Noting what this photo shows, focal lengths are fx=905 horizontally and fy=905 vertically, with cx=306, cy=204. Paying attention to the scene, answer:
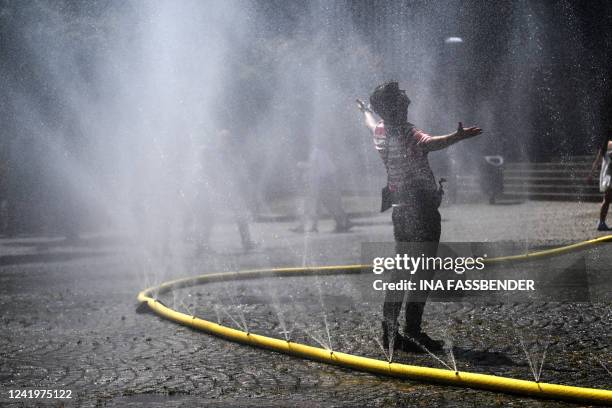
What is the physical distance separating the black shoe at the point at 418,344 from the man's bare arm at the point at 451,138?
1.31 meters

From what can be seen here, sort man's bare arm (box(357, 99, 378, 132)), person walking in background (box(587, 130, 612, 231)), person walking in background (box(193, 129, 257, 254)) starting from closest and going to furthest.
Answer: man's bare arm (box(357, 99, 378, 132)) → person walking in background (box(587, 130, 612, 231)) → person walking in background (box(193, 129, 257, 254))

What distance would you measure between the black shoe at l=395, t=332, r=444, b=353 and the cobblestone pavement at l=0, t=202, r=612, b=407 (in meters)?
0.13

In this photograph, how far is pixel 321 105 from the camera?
29.8 metres

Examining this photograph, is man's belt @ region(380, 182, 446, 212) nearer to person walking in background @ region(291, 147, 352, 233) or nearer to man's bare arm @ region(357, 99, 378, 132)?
man's bare arm @ region(357, 99, 378, 132)

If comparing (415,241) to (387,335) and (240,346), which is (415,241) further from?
(240,346)

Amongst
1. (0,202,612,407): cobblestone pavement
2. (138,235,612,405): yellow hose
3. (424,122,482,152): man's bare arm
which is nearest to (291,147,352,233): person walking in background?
(0,202,612,407): cobblestone pavement

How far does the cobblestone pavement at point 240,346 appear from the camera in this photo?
5.30 meters

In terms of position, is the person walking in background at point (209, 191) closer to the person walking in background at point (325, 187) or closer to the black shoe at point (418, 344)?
the person walking in background at point (325, 187)

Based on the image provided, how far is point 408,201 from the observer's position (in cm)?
629

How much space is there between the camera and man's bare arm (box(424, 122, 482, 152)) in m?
5.74

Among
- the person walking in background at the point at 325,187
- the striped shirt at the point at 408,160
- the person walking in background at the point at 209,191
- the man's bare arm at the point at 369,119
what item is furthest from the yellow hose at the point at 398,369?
the person walking in background at the point at 325,187

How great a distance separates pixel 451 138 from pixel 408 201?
63cm

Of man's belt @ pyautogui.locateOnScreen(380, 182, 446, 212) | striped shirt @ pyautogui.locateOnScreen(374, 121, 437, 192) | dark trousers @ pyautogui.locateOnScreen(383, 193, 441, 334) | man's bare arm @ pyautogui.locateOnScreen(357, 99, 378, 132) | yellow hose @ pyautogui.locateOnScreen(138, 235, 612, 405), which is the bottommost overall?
yellow hose @ pyautogui.locateOnScreen(138, 235, 612, 405)

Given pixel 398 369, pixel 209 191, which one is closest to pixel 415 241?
pixel 398 369
